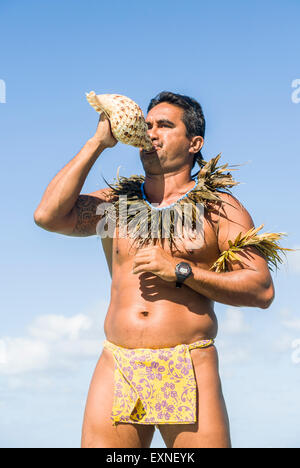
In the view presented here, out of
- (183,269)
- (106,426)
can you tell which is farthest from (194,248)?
(106,426)

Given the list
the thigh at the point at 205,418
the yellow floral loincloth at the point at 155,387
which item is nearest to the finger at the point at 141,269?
the yellow floral loincloth at the point at 155,387

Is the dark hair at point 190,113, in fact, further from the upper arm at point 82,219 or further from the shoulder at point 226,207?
the upper arm at point 82,219

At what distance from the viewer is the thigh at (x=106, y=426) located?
3842 millimetres

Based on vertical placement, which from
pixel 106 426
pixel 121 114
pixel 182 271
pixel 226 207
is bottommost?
pixel 106 426

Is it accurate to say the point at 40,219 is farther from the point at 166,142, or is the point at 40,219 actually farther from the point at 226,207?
the point at 226,207

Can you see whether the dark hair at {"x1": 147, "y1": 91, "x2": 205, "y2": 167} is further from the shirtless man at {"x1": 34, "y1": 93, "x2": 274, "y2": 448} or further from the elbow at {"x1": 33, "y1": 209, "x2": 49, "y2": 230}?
the elbow at {"x1": 33, "y1": 209, "x2": 49, "y2": 230}

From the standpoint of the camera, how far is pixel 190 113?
467 centimetres

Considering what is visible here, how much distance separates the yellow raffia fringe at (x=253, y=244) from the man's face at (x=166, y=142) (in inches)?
31.0

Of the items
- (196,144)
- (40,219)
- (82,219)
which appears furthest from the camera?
(196,144)

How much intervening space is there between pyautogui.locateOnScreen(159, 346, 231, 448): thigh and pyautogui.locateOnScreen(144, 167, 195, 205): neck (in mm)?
1154

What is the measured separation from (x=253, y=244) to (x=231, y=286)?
373 mm

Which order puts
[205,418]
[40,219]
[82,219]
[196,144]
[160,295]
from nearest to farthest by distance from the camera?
[205,418] < [160,295] < [40,219] < [82,219] < [196,144]
